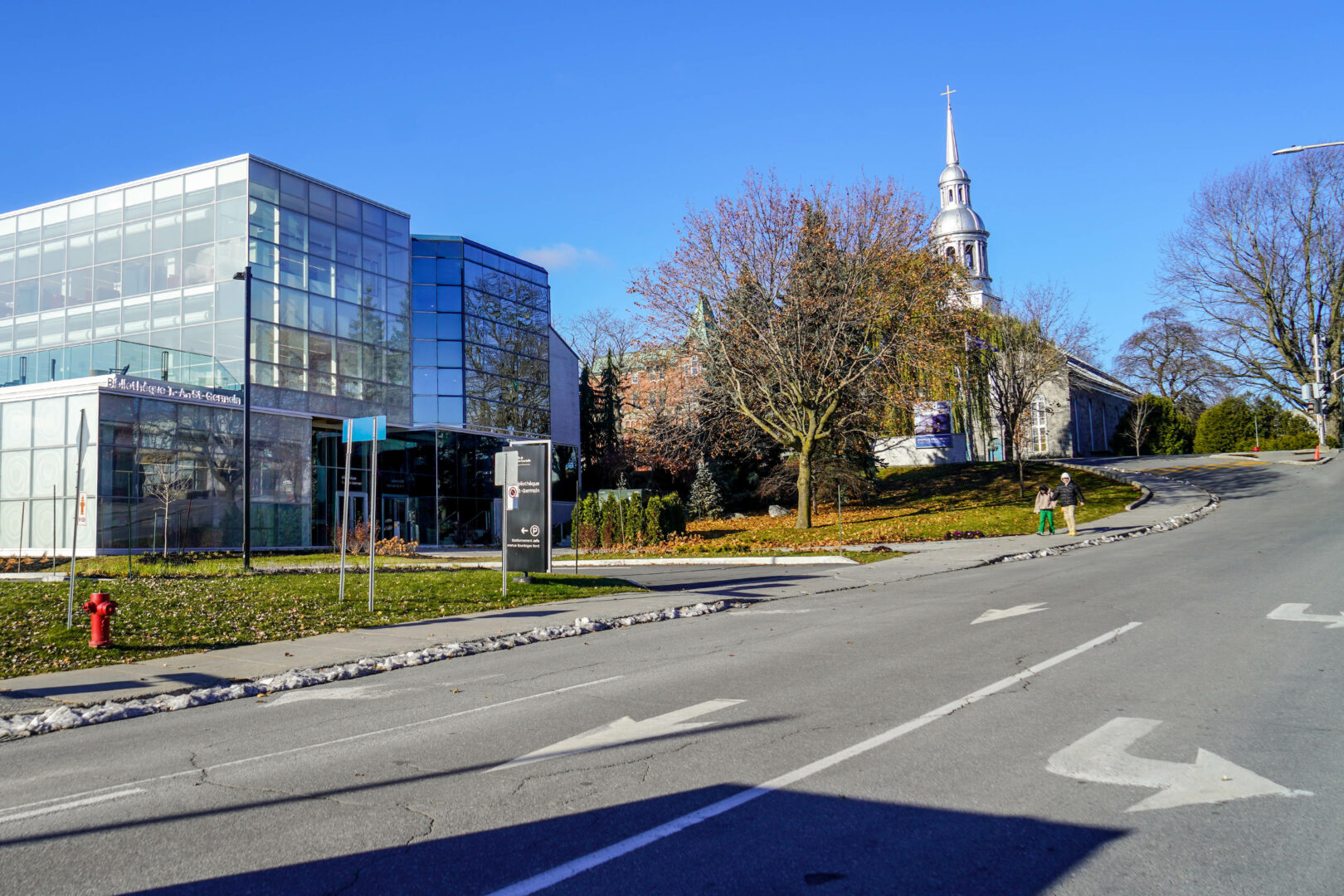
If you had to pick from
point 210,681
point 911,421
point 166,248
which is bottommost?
point 210,681

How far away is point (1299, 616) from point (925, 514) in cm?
2224

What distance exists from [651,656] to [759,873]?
6428 millimetres

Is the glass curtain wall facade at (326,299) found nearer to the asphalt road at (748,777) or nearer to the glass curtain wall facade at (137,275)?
the glass curtain wall facade at (137,275)

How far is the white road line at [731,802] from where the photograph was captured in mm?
3979

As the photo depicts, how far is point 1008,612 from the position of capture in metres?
12.5

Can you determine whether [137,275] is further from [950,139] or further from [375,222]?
[950,139]

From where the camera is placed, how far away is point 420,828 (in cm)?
471

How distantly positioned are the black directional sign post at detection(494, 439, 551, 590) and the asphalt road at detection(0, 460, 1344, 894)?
22.6 feet

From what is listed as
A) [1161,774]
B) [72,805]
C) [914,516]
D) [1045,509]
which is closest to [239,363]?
[914,516]

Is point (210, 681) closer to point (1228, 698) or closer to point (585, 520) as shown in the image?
point (1228, 698)

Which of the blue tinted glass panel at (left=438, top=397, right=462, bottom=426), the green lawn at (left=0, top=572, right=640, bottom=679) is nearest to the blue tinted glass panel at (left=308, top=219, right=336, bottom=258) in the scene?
the blue tinted glass panel at (left=438, top=397, right=462, bottom=426)

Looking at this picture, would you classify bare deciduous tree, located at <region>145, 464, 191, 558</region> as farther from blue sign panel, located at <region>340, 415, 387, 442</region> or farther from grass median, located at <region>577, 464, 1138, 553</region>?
blue sign panel, located at <region>340, 415, 387, 442</region>

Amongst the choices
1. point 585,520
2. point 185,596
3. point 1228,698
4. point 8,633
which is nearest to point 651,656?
point 1228,698

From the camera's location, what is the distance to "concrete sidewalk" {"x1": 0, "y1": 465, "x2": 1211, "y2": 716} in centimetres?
926
